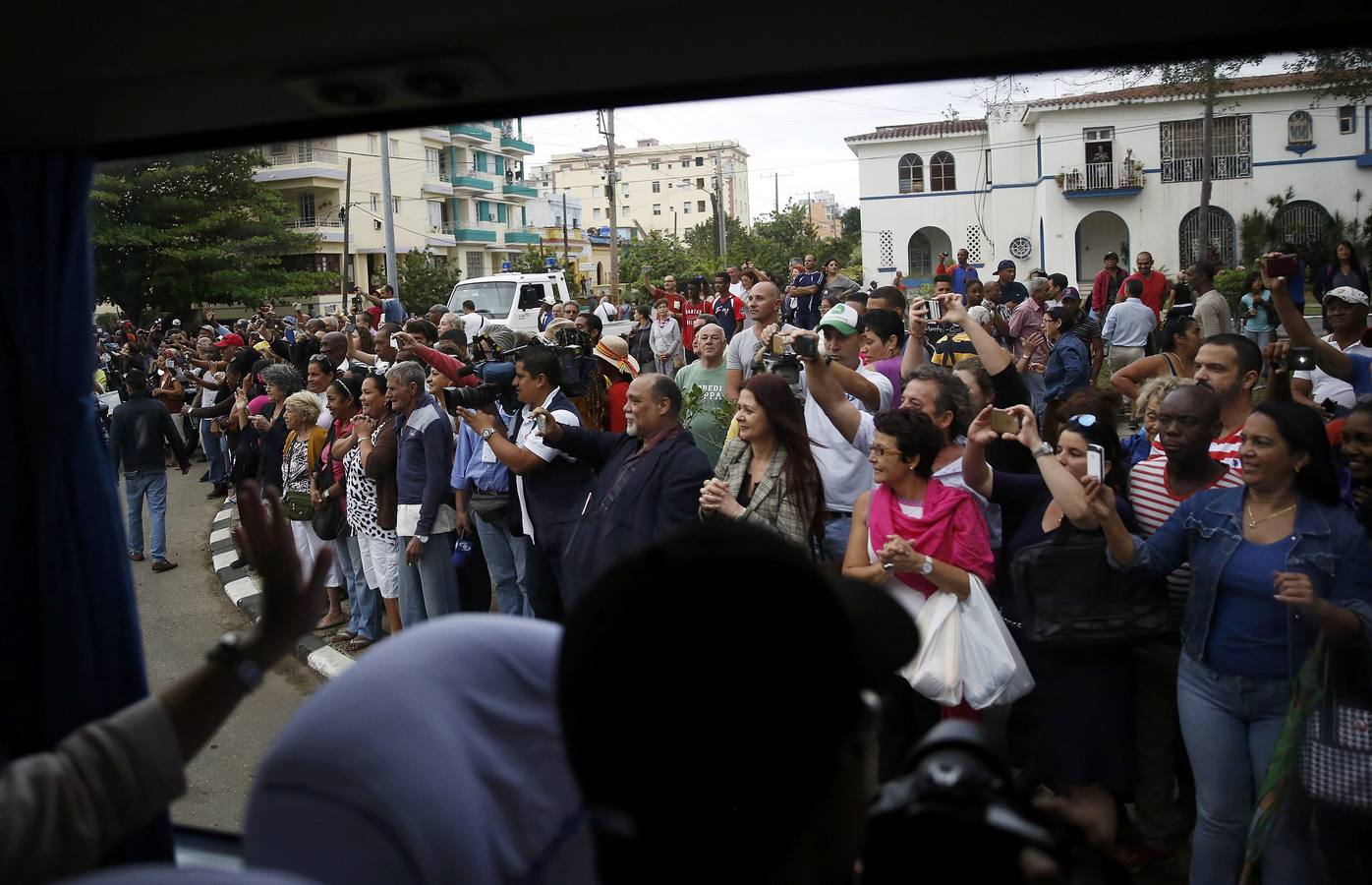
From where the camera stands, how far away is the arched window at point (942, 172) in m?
35.3

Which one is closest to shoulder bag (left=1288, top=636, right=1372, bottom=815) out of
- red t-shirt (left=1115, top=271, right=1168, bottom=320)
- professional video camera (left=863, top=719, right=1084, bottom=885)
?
professional video camera (left=863, top=719, right=1084, bottom=885)

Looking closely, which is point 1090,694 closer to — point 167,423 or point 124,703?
point 124,703

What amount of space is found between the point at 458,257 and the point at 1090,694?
38.6 metres

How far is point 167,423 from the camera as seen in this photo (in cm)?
980

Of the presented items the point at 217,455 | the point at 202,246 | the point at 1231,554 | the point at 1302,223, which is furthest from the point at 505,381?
the point at 202,246

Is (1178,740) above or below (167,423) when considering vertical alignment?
below

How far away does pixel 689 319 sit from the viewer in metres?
15.4

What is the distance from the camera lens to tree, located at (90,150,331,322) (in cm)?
1121

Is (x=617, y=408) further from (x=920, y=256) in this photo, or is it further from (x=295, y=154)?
(x=920, y=256)

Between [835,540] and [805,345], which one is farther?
[835,540]

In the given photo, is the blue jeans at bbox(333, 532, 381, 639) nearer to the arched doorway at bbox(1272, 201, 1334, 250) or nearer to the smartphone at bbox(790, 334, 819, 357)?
the smartphone at bbox(790, 334, 819, 357)

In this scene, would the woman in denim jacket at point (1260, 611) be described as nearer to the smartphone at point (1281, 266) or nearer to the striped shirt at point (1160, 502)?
the striped shirt at point (1160, 502)

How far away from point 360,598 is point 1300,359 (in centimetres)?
572

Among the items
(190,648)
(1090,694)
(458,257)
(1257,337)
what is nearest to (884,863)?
(1090,694)
